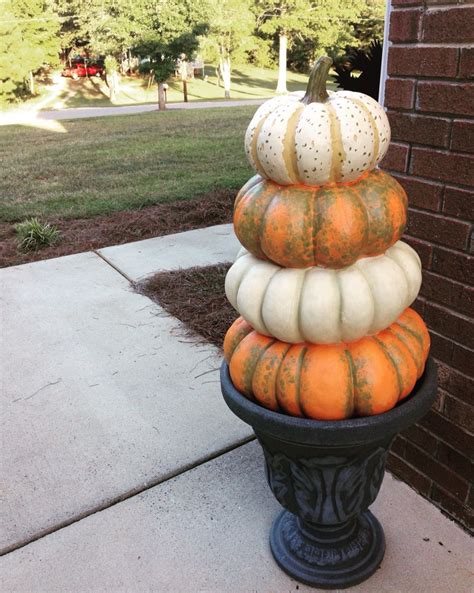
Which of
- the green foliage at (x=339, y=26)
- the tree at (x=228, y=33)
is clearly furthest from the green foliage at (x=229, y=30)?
the green foliage at (x=339, y=26)

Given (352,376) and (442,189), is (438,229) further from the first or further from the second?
(352,376)

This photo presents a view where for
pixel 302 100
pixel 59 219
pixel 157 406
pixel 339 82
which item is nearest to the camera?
pixel 302 100

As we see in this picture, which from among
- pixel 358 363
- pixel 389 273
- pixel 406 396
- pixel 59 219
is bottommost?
pixel 59 219

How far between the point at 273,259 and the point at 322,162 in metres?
0.30

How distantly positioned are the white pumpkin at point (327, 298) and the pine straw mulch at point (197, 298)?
2.17m

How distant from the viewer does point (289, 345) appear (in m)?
1.78

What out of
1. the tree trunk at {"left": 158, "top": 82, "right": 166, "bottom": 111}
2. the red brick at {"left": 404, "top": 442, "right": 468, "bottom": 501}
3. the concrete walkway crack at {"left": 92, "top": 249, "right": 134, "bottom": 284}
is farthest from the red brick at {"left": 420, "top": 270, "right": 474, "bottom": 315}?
the tree trunk at {"left": 158, "top": 82, "right": 166, "bottom": 111}

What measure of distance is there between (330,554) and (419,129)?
1535mm

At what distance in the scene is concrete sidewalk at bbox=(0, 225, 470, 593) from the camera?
219 centimetres

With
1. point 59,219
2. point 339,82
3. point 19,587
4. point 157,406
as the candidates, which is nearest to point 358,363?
point 19,587

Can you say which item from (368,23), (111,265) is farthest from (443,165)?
(368,23)

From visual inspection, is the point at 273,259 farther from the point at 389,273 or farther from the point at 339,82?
the point at 339,82

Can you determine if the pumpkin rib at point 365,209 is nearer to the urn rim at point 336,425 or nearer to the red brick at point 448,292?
the urn rim at point 336,425

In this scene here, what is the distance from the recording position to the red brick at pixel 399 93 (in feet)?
6.93
